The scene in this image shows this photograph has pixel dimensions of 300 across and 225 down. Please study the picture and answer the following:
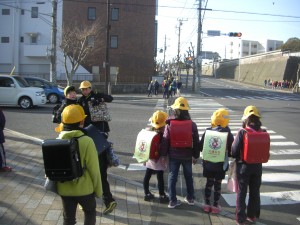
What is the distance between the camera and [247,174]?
496 cm

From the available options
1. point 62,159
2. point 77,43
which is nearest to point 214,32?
point 77,43

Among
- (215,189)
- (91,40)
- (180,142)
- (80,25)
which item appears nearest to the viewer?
(180,142)

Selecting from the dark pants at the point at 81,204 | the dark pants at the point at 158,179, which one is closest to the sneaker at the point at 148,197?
the dark pants at the point at 158,179

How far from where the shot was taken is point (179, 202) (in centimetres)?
571

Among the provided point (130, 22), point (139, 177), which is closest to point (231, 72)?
point (130, 22)

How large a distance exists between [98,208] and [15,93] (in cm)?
1529

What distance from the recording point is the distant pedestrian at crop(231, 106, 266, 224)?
496 cm

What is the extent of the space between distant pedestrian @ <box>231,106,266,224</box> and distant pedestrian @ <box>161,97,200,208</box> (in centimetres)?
64

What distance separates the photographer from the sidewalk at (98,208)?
4.89 meters

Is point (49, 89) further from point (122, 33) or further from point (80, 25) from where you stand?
point (122, 33)

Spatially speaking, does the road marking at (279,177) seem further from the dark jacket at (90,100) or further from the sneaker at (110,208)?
the dark jacket at (90,100)

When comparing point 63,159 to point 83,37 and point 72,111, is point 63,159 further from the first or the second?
point 83,37

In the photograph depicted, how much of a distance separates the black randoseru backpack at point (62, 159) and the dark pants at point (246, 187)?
2.38 metres

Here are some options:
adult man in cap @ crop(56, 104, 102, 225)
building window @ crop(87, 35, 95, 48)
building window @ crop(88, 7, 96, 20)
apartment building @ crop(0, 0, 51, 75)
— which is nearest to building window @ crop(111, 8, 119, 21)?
building window @ crop(88, 7, 96, 20)
